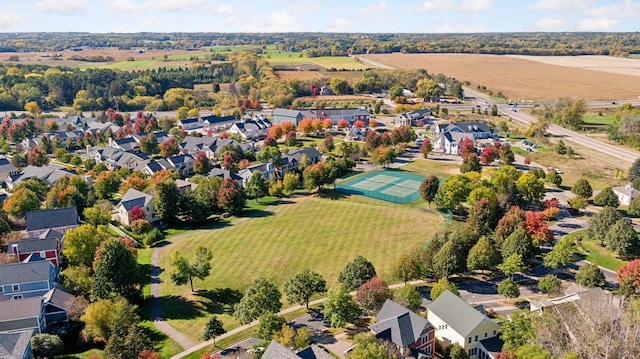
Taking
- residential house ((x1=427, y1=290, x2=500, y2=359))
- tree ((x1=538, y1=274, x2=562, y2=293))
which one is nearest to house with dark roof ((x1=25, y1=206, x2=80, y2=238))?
residential house ((x1=427, y1=290, x2=500, y2=359))

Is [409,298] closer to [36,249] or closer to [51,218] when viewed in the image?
[36,249]

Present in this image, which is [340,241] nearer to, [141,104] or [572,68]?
[141,104]

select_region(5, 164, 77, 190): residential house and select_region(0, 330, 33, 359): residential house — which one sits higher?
select_region(5, 164, 77, 190): residential house

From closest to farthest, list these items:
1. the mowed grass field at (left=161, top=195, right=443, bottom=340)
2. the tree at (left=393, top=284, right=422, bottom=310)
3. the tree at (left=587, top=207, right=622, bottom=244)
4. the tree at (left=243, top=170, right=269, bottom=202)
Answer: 1. the tree at (left=393, top=284, right=422, bottom=310)
2. the mowed grass field at (left=161, top=195, right=443, bottom=340)
3. the tree at (left=587, top=207, right=622, bottom=244)
4. the tree at (left=243, top=170, right=269, bottom=202)

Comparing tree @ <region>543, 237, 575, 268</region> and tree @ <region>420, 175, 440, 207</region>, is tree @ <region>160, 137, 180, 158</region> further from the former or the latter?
tree @ <region>543, 237, 575, 268</region>

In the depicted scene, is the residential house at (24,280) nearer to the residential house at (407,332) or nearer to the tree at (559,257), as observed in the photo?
the residential house at (407,332)

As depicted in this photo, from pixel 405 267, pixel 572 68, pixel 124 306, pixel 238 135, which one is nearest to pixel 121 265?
pixel 124 306

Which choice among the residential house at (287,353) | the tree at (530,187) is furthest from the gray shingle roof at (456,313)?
the tree at (530,187)

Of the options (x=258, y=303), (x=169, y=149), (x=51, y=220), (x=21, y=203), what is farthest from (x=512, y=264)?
(x=169, y=149)

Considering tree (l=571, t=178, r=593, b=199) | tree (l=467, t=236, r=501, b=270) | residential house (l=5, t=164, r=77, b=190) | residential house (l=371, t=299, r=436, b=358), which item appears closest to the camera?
residential house (l=371, t=299, r=436, b=358)
